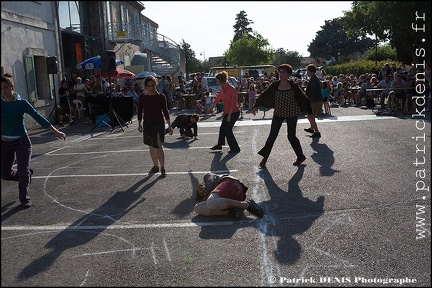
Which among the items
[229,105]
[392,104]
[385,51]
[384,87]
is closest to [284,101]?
[229,105]

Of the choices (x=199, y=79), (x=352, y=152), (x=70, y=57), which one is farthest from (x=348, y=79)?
(x=352, y=152)

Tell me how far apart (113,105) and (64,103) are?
228 centimetres

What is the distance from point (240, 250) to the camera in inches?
174

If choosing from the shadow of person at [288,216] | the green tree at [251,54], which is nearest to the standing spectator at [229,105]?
the shadow of person at [288,216]

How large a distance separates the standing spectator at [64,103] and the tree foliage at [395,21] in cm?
1554

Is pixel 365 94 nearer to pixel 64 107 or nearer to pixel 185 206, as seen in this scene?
pixel 64 107

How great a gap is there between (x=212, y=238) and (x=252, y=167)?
11.9 ft

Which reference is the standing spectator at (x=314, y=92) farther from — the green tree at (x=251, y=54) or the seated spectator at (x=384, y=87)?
the green tree at (x=251, y=54)

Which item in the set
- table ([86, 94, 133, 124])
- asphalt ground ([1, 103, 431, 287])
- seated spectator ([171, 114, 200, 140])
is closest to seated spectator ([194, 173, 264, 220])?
asphalt ground ([1, 103, 431, 287])

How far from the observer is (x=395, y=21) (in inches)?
67.5

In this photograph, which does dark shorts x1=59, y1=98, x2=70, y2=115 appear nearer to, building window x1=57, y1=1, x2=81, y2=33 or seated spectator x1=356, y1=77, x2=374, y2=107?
seated spectator x1=356, y1=77, x2=374, y2=107

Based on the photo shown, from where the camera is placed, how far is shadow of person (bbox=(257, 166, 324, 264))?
4.38 m

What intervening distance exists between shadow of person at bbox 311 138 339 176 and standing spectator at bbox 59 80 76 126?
9.42 meters

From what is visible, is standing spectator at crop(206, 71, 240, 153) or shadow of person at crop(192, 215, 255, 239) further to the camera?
standing spectator at crop(206, 71, 240, 153)
